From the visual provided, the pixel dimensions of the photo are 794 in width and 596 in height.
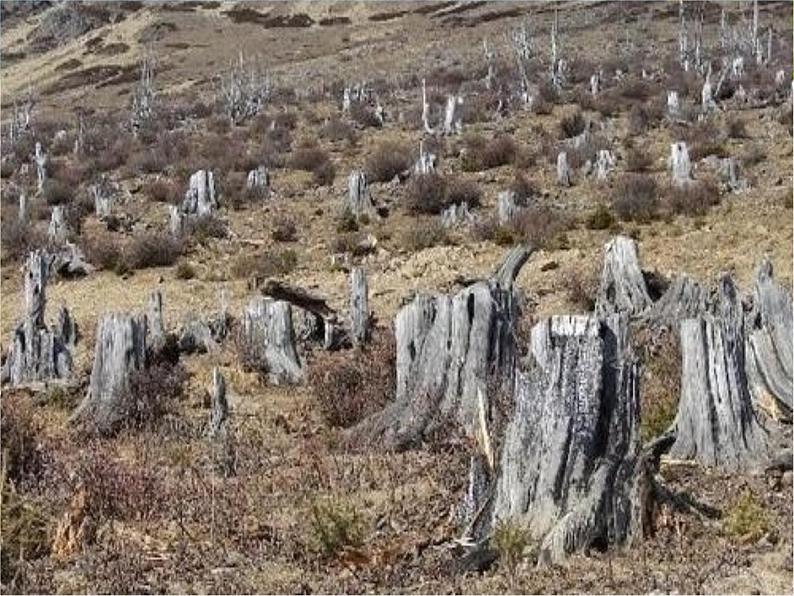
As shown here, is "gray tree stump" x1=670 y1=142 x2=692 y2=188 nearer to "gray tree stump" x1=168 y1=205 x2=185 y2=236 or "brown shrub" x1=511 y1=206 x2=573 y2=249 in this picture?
"brown shrub" x1=511 y1=206 x2=573 y2=249

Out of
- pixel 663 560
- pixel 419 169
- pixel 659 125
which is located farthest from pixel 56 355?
pixel 659 125

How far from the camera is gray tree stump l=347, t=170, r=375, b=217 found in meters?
20.5

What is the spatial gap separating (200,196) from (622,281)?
11.8 meters

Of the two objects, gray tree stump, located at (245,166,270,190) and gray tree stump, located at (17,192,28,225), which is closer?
gray tree stump, located at (17,192,28,225)

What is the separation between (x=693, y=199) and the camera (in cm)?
1764

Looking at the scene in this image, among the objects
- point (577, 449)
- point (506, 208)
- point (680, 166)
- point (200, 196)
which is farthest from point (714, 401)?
point (200, 196)

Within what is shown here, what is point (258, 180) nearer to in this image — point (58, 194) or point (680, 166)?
point (58, 194)

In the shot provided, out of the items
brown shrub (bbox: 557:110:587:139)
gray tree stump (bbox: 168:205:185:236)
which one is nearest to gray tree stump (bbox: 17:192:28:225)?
gray tree stump (bbox: 168:205:185:236)

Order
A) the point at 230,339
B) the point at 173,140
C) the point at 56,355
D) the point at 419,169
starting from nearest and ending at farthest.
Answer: the point at 56,355, the point at 230,339, the point at 419,169, the point at 173,140

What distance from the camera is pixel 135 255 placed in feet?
58.2

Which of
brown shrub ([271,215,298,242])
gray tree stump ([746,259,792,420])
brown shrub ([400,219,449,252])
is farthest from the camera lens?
brown shrub ([271,215,298,242])

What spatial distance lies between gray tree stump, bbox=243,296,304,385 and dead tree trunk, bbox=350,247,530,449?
2.08 metres

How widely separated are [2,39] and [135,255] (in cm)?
8103

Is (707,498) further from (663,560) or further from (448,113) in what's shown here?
(448,113)
